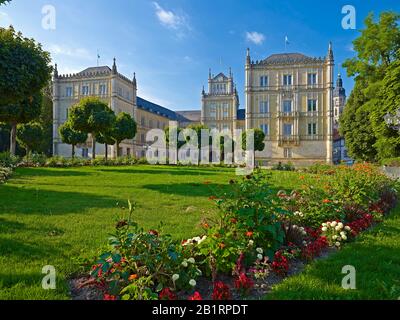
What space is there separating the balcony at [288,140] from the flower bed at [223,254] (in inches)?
1563

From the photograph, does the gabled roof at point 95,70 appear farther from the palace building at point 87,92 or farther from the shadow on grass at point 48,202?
the shadow on grass at point 48,202

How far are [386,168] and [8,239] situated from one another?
1942 cm

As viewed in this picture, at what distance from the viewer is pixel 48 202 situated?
7.93 m

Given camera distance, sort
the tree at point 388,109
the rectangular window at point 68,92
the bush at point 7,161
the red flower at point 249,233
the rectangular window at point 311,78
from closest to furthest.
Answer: the red flower at point 249,233 < the bush at point 7,161 < the tree at point 388,109 < the rectangular window at point 311,78 < the rectangular window at point 68,92

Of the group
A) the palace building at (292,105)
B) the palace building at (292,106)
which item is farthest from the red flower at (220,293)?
the palace building at (292,105)

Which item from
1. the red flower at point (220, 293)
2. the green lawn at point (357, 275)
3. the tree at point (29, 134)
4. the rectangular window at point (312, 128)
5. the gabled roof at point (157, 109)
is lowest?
the green lawn at point (357, 275)

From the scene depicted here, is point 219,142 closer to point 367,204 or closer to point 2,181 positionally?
point 2,181

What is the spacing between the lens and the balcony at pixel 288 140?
43219 mm

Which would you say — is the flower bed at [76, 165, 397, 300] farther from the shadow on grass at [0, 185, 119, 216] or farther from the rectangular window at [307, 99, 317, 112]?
the rectangular window at [307, 99, 317, 112]

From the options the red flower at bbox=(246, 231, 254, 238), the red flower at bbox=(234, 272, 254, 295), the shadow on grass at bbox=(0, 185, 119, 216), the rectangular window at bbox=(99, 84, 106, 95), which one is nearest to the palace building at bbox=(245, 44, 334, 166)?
the rectangular window at bbox=(99, 84, 106, 95)

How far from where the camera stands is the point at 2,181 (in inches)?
461

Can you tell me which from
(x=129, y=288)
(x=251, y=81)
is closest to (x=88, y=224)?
(x=129, y=288)

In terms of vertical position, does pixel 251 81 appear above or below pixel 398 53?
above

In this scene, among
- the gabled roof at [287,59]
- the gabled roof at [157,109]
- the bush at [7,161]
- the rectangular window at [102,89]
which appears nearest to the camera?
the bush at [7,161]
